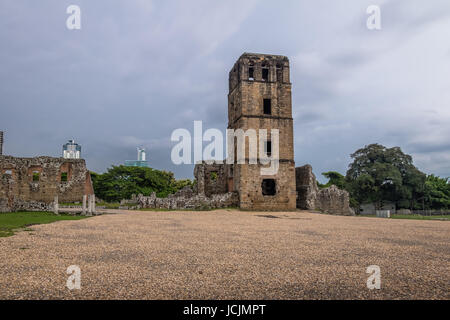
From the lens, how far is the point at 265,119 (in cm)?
2462

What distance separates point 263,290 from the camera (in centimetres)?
386

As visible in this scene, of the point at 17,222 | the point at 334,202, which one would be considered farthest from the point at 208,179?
the point at 17,222

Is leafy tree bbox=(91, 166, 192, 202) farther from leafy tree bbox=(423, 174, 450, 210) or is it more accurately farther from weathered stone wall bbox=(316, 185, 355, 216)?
leafy tree bbox=(423, 174, 450, 210)

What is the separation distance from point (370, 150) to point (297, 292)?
35.8 metres

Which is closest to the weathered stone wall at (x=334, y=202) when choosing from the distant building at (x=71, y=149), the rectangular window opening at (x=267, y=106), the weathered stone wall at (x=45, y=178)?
the rectangular window opening at (x=267, y=106)

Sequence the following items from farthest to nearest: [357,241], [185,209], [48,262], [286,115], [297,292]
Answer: [286,115] < [185,209] < [357,241] < [48,262] < [297,292]

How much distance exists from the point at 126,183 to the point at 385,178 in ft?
99.1

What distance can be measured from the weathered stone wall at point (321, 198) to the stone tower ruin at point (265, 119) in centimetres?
166

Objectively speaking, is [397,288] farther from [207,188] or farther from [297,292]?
[207,188]

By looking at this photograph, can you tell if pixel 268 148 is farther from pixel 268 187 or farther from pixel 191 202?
pixel 191 202

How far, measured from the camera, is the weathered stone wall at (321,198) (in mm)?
25420

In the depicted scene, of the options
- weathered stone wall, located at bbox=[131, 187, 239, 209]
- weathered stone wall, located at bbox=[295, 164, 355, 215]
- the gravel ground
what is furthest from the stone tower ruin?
the gravel ground

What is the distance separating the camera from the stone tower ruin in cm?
2395
